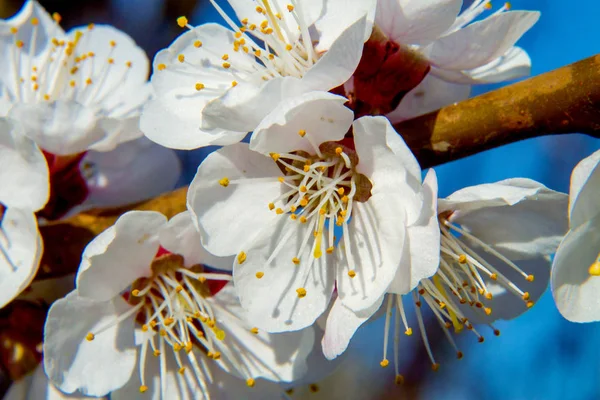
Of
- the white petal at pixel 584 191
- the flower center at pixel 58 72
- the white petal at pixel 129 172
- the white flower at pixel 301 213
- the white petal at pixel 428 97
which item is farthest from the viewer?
the white petal at pixel 129 172

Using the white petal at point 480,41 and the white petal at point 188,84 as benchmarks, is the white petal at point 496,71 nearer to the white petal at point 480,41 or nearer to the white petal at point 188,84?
the white petal at point 480,41

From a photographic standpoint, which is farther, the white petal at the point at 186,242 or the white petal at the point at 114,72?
the white petal at the point at 114,72

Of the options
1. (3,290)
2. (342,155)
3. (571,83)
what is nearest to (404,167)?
(342,155)

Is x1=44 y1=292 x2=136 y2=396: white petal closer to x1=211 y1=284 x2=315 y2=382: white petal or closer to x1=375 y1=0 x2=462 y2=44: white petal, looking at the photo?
x1=211 y1=284 x2=315 y2=382: white petal

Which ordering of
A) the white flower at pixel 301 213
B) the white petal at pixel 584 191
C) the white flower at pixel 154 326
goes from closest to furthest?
1. the white petal at pixel 584 191
2. the white flower at pixel 301 213
3. the white flower at pixel 154 326

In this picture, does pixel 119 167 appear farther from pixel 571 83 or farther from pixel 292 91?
pixel 571 83

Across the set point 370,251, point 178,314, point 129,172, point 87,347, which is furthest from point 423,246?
point 129,172

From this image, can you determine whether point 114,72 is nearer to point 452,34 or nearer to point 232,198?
point 232,198


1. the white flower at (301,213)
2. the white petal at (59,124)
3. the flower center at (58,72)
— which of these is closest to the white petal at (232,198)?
the white flower at (301,213)
